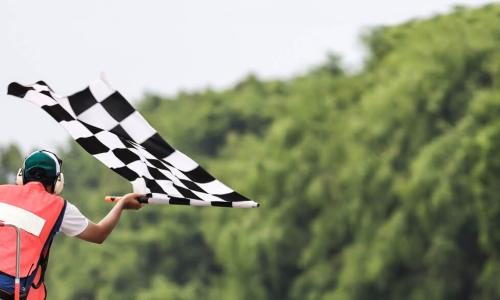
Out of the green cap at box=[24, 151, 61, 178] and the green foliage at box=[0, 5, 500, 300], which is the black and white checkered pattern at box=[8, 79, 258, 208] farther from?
the green foliage at box=[0, 5, 500, 300]

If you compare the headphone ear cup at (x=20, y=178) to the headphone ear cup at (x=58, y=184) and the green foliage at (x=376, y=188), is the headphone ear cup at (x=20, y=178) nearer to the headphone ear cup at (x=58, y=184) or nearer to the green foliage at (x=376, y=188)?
the headphone ear cup at (x=58, y=184)

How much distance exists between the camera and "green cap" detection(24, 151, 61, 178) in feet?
18.6

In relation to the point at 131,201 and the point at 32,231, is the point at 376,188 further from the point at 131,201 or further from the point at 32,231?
the point at 32,231

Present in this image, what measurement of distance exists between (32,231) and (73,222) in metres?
0.19

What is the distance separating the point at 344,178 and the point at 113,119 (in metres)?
29.5

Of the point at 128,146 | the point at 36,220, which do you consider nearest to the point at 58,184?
the point at 36,220

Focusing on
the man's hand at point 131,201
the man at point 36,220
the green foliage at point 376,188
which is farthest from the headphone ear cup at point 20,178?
the green foliage at point 376,188

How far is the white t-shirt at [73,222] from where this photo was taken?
18.5 ft

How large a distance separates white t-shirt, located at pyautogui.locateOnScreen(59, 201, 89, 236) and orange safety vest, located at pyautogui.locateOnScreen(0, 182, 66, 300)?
0.04 metres

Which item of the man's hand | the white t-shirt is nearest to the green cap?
the white t-shirt

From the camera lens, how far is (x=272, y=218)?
3856 centimetres

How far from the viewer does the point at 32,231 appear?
5.54m

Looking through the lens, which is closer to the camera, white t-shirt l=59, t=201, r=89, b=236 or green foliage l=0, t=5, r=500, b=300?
white t-shirt l=59, t=201, r=89, b=236

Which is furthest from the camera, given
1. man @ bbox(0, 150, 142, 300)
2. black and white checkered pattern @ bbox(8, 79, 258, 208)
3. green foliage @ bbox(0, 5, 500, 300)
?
green foliage @ bbox(0, 5, 500, 300)
